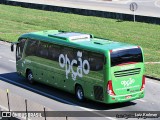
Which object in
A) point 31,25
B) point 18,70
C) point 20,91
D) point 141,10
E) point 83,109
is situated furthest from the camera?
point 141,10

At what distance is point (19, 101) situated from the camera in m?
18.5

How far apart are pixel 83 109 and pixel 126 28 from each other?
2396cm

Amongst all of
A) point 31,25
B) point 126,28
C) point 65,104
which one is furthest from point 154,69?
point 31,25

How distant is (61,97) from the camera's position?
2405 cm

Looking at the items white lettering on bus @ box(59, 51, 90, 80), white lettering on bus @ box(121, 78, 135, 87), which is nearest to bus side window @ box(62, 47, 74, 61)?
white lettering on bus @ box(59, 51, 90, 80)

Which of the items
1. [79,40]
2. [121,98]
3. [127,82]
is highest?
[79,40]

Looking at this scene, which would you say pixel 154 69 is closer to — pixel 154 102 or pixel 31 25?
pixel 154 102

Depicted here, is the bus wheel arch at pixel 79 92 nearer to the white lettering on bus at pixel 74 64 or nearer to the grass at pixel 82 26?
the white lettering on bus at pixel 74 64

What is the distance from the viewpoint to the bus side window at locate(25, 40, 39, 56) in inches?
1029

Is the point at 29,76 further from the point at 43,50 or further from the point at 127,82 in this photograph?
the point at 127,82

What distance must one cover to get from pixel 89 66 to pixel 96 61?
→ 2.07ft

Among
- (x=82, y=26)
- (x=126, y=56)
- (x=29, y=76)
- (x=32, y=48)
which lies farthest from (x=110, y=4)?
(x=126, y=56)

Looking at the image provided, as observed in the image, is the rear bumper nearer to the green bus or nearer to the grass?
the green bus

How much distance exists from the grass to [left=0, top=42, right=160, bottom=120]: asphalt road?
8.63 m
